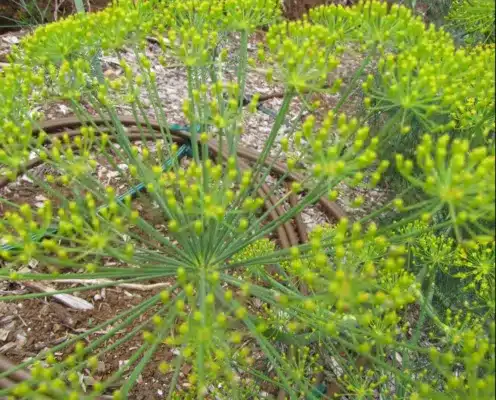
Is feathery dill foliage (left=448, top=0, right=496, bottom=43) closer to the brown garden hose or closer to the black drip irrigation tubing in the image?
the brown garden hose

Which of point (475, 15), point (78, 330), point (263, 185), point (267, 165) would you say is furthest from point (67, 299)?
point (475, 15)

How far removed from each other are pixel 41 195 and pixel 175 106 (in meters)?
2.05

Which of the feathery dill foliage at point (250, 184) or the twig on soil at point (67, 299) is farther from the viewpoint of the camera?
the twig on soil at point (67, 299)

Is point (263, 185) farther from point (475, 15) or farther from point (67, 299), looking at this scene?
point (475, 15)

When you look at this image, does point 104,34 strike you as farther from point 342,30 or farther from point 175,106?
point 175,106

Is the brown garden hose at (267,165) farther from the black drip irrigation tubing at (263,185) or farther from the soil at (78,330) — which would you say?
the soil at (78,330)

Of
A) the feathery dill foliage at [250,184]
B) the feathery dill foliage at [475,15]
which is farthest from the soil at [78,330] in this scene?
the feathery dill foliage at [475,15]

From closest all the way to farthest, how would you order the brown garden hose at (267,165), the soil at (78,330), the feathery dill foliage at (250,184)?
the feathery dill foliage at (250,184), the soil at (78,330), the brown garden hose at (267,165)

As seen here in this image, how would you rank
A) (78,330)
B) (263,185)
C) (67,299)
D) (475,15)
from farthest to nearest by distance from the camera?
1. (263,185)
2. (67,299)
3. (78,330)
4. (475,15)

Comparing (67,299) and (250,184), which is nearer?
(250,184)

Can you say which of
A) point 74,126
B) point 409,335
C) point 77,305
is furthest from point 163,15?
point 409,335

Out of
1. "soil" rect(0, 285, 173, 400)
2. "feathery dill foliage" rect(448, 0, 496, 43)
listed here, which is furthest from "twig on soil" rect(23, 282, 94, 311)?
"feathery dill foliage" rect(448, 0, 496, 43)

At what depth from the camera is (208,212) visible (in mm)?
1673

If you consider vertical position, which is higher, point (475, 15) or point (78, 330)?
point (475, 15)
